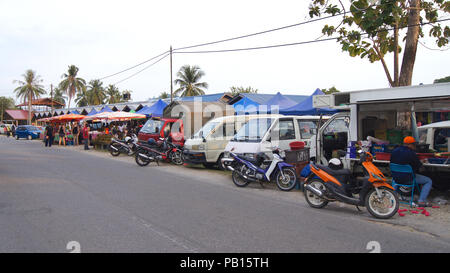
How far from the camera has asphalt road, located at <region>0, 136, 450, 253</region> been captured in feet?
16.0

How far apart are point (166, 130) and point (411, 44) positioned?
426 inches

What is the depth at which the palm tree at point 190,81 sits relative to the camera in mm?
48219

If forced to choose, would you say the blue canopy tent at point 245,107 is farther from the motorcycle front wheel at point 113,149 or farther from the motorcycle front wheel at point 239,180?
the motorcycle front wheel at point 239,180

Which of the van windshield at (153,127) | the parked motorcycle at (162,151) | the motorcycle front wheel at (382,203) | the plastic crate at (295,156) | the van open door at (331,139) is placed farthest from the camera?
the van windshield at (153,127)

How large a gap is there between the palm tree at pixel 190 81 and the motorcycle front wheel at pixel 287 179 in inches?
1556

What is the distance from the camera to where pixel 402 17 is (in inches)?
504

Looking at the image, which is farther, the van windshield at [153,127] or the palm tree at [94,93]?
the palm tree at [94,93]

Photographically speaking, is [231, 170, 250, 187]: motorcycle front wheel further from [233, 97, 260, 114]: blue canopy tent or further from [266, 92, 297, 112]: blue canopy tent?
[233, 97, 260, 114]: blue canopy tent

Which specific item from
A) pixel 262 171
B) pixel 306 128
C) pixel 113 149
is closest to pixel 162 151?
pixel 113 149

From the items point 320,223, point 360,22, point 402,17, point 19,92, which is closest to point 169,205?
point 320,223

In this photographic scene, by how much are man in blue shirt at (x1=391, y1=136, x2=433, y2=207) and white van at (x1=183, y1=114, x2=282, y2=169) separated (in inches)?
259

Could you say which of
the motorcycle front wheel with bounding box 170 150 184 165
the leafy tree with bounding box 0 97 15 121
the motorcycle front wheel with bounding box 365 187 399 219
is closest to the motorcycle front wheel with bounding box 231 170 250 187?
the motorcycle front wheel with bounding box 365 187 399 219

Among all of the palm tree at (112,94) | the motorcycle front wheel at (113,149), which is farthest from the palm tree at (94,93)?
the motorcycle front wheel at (113,149)
